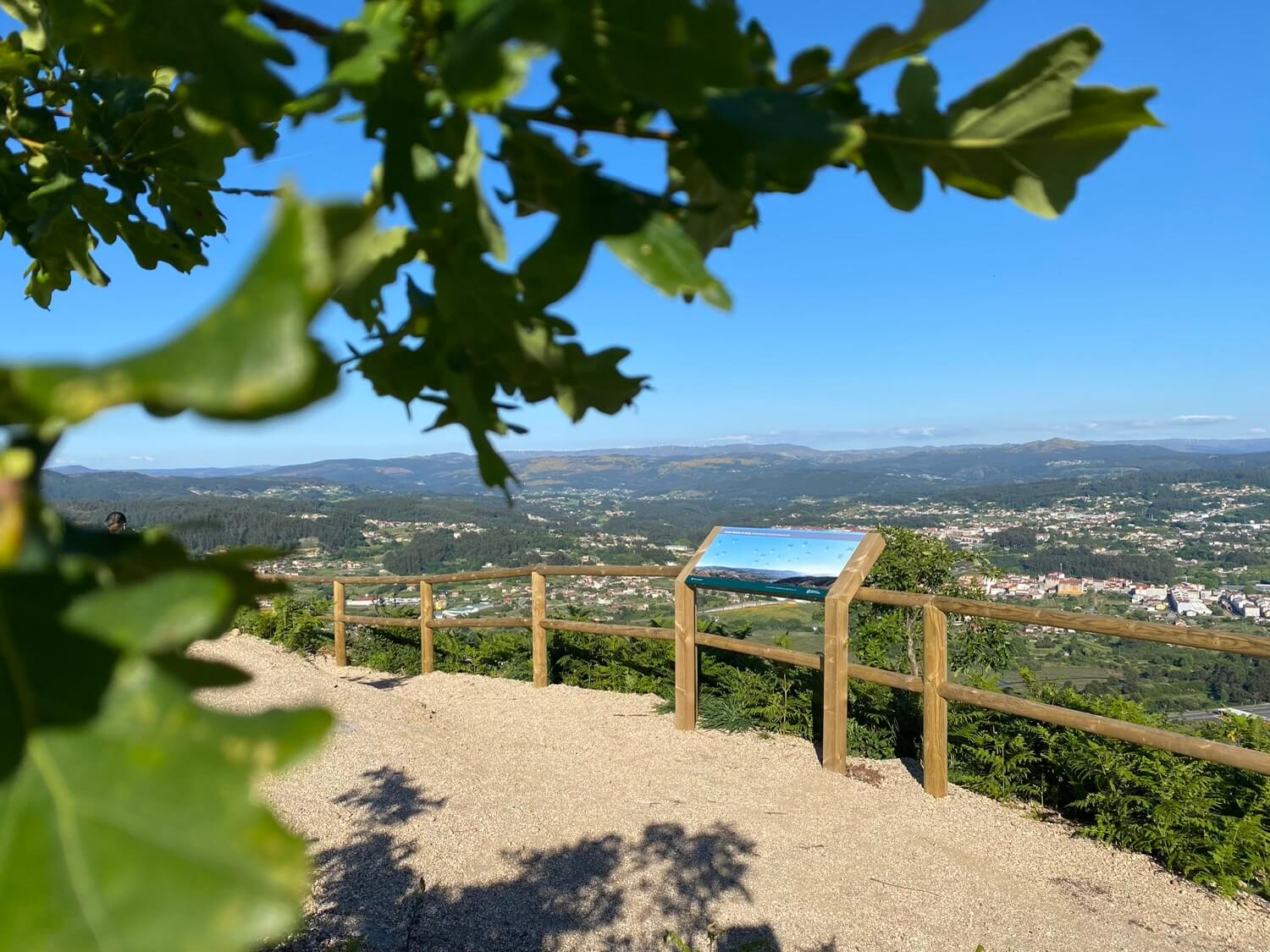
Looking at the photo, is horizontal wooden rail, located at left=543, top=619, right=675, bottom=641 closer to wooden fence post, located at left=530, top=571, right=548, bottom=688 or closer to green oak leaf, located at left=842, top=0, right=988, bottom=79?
wooden fence post, located at left=530, top=571, right=548, bottom=688

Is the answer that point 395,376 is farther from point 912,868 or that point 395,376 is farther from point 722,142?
point 912,868

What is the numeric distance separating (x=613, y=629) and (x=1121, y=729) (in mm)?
3940

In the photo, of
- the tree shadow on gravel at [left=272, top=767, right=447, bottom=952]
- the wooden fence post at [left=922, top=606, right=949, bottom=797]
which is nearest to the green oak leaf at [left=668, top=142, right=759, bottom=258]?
the tree shadow on gravel at [left=272, top=767, right=447, bottom=952]

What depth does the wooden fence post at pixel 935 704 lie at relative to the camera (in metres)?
4.78

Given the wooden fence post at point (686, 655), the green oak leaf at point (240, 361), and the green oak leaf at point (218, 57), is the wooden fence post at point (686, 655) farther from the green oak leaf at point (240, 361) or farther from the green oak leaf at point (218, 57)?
the green oak leaf at point (240, 361)

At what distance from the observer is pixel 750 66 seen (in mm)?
652

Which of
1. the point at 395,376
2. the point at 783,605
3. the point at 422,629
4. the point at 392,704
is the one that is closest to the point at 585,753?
the point at 392,704

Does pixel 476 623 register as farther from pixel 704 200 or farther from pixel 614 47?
pixel 614 47

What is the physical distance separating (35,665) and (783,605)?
13.0m

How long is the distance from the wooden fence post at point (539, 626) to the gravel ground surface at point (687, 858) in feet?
4.71

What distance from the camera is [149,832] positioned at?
36 cm

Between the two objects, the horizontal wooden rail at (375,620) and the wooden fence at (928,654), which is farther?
the horizontal wooden rail at (375,620)

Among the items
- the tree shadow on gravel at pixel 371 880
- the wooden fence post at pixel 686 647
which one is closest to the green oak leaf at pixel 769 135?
the tree shadow on gravel at pixel 371 880

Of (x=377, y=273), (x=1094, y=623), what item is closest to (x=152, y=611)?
(x=377, y=273)
